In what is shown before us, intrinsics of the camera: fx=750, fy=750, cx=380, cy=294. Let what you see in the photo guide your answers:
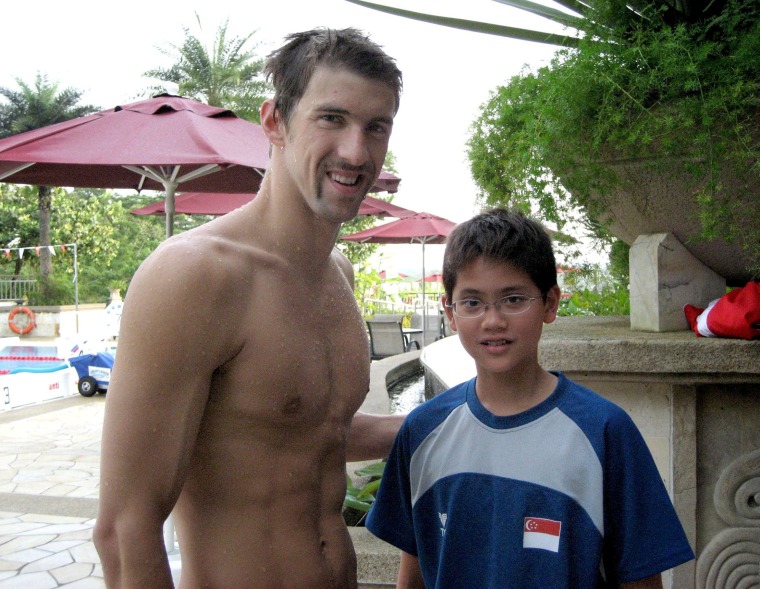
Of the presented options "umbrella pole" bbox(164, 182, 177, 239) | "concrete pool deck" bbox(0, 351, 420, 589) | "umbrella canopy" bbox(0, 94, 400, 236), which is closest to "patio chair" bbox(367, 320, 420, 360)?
"concrete pool deck" bbox(0, 351, 420, 589)

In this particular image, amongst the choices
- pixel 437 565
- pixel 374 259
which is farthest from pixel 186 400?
pixel 374 259

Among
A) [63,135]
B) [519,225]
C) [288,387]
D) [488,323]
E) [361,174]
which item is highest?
[63,135]

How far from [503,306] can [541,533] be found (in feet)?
1.51

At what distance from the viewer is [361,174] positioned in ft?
5.10

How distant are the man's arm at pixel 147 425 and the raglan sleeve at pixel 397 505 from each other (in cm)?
49

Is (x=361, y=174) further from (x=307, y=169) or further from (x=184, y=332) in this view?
(x=184, y=332)

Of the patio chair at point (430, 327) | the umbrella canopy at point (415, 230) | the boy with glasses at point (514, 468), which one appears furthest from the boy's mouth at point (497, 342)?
the patio chair at point (430, 327)

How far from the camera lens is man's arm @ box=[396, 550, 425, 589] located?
66.6 inches

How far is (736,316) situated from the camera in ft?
6.53

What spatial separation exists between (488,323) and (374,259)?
86.2 feet

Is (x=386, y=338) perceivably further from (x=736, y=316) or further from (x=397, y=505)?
(x=397, y=505)

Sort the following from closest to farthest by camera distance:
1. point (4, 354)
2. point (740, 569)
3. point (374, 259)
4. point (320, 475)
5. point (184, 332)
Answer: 1. point (184, 332)
2. point (320, 475)
3. point (740, 569)
4. point (4, 354)
5. point (374, 259)

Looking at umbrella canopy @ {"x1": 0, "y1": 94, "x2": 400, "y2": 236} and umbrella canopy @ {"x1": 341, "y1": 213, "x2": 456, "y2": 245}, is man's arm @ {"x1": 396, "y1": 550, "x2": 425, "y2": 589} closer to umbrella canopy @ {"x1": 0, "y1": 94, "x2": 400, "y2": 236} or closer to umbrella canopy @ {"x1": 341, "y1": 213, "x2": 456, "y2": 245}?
umbrella canopy @ {"x1": 0, "y1": 94, "x2": 400, "y2": 236}

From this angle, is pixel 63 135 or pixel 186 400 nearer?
pixel 186 400
